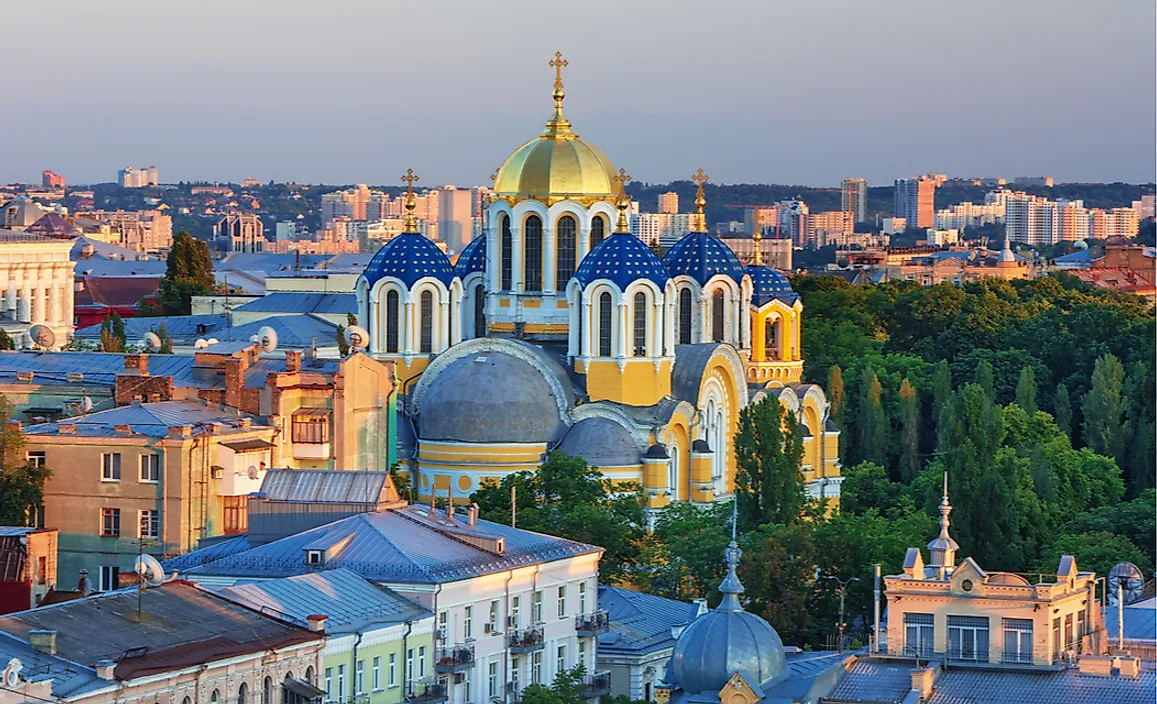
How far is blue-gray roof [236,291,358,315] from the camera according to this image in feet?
353

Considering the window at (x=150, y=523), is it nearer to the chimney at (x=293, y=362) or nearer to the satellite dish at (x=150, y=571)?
the chimney at (x=293, y=362)

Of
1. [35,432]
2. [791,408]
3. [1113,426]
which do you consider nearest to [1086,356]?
[1113,426]

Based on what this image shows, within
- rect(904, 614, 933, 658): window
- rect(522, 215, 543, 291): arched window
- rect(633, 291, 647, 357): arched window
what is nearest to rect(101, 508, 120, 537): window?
rect(904, 614, 933, 658): window

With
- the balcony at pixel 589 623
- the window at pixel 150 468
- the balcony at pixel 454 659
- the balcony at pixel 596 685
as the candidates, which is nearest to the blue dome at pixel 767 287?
the window at pixel 150 468

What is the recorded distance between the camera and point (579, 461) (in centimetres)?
6594

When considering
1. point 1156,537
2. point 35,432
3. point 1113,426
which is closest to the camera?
point 35,432

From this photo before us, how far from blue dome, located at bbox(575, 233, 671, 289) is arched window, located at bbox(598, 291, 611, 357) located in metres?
0.56

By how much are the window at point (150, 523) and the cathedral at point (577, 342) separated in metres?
13.5

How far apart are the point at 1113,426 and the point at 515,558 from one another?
37329 mm

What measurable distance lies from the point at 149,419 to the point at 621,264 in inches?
599

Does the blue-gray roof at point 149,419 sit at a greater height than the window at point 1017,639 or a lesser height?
greater

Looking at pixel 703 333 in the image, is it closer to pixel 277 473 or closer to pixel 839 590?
pixel 839 590

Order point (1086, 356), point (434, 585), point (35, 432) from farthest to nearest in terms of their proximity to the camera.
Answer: point (1086, 356) → point (35, 432) → point (434, 585)

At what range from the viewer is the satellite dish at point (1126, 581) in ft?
188
